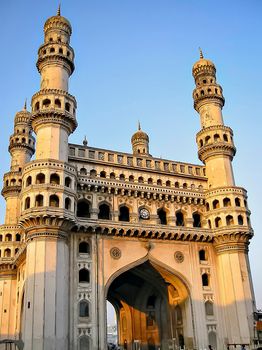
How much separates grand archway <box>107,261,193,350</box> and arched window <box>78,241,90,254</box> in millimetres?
4071

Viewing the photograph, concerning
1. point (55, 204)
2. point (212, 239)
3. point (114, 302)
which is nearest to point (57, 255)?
point (55, 204)

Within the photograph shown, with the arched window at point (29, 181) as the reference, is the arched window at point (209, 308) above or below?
below

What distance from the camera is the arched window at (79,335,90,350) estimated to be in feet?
92.0

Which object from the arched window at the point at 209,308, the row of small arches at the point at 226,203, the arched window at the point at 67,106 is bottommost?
the arched window at the point at 209,308

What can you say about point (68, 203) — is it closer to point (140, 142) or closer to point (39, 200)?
point (39, 200)

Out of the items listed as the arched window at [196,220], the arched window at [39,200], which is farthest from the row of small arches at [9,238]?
the arched window at [196,220]

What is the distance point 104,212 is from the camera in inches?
1369

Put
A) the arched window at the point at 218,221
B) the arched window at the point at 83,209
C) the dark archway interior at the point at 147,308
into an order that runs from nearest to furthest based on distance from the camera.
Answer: the arched window at the point at 83,209 → the dark archway interior at the point at 147,308 → the arched window at the point at 218,221

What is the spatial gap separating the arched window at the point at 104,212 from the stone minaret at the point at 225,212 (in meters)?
9.39

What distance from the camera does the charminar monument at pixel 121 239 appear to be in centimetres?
2850

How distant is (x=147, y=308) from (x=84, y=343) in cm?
1366

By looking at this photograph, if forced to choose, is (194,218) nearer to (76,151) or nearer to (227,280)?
(227,280)

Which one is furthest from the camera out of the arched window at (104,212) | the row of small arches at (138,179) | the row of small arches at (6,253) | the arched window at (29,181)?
the row of small arches at (6,253)

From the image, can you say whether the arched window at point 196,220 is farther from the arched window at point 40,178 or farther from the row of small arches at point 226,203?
the arched window at point 40,178
